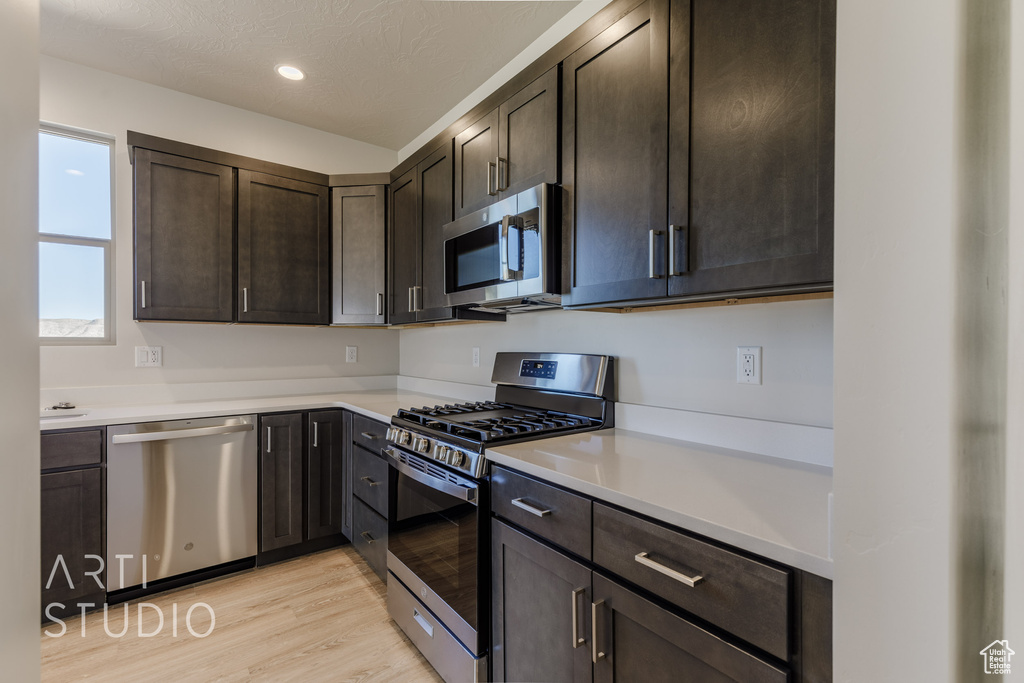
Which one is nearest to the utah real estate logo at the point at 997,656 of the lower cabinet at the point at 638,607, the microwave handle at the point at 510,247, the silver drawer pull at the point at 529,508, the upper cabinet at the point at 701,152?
the lower cabinet at the point at 638,607

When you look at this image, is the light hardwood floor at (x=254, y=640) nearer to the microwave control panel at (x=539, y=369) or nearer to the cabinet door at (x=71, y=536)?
the cabinet door at (x=71, y=536)

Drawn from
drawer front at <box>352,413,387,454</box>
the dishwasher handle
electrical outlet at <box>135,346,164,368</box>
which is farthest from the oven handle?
electrical outlet at <box>135,346,164,368</box>

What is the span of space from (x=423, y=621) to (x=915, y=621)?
164 centimetres

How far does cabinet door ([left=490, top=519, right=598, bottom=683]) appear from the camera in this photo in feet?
3.83

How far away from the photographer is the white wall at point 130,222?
2.50 metres

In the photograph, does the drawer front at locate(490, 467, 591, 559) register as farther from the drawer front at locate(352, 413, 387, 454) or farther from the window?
the window

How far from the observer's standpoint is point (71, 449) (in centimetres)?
208

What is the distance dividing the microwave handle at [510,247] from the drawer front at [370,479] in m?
1.14

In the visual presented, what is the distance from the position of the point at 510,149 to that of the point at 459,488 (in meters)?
Result: 1.35

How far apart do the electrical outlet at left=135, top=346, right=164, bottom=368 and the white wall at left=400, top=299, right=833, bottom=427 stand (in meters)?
2.21

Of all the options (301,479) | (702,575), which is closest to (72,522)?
(301,479)

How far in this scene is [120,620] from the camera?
6.93 feet

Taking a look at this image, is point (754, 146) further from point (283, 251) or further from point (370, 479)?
point (283, 251)

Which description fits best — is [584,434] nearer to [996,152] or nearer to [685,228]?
[685,228]
